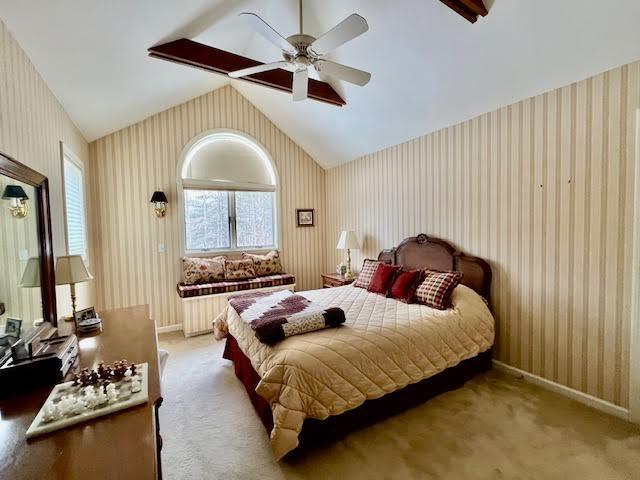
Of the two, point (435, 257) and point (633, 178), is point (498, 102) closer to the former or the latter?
point (633, 178)

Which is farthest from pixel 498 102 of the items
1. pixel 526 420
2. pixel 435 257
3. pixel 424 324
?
pixel 526 420

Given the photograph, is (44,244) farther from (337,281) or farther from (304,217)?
(304,217)

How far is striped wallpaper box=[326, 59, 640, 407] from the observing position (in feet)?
6.70

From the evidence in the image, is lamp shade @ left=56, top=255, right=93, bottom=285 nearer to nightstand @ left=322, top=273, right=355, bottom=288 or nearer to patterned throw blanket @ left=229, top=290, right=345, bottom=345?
patterned throw blanket @ left=229, top=290, right=345, bottom=345

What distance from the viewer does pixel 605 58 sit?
1.98 meters

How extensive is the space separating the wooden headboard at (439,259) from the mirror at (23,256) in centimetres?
331

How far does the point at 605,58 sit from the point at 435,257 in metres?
2.03

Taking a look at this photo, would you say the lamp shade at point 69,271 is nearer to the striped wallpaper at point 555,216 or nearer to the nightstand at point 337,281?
the nightstand at point 337,281

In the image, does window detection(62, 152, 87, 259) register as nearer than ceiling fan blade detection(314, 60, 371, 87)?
No

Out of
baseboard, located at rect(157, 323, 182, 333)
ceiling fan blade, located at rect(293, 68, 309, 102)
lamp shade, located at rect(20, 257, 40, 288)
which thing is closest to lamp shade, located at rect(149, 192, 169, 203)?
baseboard, located at rect(157, 323, 182, 333)

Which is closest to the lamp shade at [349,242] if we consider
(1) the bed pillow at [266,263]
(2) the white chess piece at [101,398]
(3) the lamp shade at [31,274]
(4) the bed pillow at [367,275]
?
(4) the bed pillow at [367,275]

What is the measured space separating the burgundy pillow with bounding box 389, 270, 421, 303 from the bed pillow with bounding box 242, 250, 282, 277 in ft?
7.00

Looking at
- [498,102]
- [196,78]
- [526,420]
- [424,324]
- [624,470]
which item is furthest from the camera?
[196,78]

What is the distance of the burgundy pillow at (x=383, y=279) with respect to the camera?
126 inches
